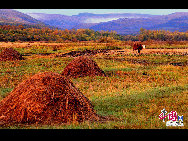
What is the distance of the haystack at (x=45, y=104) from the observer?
28.9 feet

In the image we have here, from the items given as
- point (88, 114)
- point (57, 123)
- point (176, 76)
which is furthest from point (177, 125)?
point (176, 76)

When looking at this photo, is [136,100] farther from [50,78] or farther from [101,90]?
[50,78]

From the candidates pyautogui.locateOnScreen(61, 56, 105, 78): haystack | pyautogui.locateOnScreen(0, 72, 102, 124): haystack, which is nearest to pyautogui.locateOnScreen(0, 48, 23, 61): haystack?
pyautogui.locateOnScreen(61, 56, 105, 78): haystack

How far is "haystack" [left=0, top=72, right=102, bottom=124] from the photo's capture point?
881 cm

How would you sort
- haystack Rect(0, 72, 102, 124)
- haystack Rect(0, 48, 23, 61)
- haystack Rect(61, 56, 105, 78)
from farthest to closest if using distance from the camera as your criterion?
haystack Rect(0, 48, 23, 61), haystack Rect(61, 56, 105, 78), haystack Rect(0, 72, 102, 124)

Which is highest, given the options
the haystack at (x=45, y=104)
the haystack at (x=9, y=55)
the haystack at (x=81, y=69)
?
the haystack at (x=45, y=104)

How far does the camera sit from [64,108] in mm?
9008

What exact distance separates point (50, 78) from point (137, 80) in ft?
35.9

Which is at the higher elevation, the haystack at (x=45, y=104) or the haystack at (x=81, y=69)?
the haystack at (x=45, y=104)

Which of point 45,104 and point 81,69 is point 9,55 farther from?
point 45,104

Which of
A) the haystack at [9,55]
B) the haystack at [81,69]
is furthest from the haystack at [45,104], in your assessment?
the haystack at [9,55]

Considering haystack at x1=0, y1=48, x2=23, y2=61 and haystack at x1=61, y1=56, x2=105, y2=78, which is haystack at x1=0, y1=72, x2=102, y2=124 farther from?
haystack at x1=0, y1=48, x2=23, y2=61

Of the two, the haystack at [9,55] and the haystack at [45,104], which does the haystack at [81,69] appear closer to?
the haystack at [45,104]

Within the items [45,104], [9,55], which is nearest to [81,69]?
[45,104]
